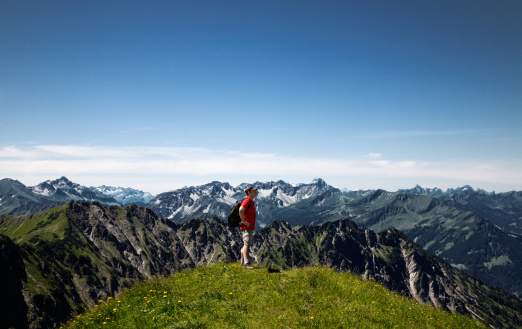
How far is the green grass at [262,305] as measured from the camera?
11.5m

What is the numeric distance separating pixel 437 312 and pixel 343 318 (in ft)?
25.7

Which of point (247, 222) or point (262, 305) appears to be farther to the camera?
point (247, 222)

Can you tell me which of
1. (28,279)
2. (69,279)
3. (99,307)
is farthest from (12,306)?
(99,307)

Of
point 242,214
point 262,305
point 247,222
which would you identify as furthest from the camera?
point 247,222

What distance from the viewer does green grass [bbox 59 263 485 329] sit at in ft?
37.7

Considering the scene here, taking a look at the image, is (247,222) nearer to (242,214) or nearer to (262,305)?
(242,214)

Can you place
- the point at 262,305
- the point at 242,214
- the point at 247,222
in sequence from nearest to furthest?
the point at 262,305, the point at 242,214, the point at 247,222

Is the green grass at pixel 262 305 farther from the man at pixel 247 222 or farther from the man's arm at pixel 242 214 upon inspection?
the man's arm at pixel 242 214

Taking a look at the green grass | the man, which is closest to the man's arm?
the man

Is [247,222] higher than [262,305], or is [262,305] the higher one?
[247,222]

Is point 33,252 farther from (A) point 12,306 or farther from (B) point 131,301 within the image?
(B) point 131,301

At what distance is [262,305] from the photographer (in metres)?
12.8

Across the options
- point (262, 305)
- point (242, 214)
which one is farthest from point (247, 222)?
point (262, 305)

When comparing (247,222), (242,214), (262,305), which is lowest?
(262,305)
